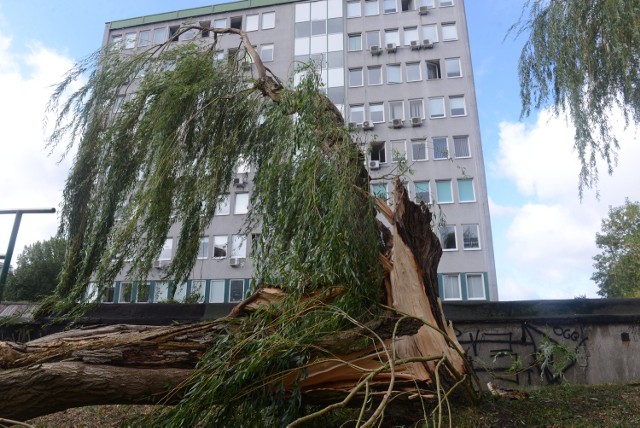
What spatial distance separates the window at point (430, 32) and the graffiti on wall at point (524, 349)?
90.5 ft

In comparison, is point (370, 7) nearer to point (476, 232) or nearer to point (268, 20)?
point (268, 20)

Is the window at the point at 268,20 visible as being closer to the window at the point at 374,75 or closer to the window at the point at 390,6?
the window at the point at 374,75

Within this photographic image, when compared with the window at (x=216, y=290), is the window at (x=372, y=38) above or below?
above

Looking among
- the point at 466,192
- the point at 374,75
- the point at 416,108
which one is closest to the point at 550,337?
the point at 466,192

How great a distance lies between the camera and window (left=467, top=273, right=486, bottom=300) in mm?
27672

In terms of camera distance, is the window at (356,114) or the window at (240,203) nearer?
the window at (240,203)

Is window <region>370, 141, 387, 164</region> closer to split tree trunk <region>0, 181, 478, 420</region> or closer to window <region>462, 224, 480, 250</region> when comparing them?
window <region>462, 224, 480, 250</region>

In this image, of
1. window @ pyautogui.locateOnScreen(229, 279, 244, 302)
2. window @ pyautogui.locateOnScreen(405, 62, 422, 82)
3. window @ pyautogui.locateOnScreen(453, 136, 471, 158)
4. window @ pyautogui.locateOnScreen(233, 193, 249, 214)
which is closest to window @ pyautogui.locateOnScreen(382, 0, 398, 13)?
window @ pyautogui.locateOnScreen(405, 62, 422, 82)

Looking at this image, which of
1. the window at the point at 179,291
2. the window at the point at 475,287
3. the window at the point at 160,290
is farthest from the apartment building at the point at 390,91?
the window at the point at 160,290

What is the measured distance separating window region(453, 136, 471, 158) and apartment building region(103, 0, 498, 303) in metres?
0.06

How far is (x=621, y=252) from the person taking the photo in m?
34.3

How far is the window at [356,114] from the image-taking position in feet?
105

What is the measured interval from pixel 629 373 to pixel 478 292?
19542 mm

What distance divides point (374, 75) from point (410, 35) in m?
3.75
